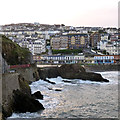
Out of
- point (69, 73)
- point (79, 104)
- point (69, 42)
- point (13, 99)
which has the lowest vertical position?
point (79, 104)

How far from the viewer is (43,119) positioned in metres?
15.9

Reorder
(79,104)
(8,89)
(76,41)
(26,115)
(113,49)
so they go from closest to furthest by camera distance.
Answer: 1. (26,115)
2. (8,89)
3. (79,104)
4. (113,49)
5. (76,41)

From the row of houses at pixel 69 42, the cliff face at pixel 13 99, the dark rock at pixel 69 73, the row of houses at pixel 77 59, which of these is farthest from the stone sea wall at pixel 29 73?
the row of houses at pixel 69 42

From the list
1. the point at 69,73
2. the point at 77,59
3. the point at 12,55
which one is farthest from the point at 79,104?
the point at 77,59

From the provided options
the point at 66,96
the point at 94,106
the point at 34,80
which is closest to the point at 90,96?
the point at 66,96

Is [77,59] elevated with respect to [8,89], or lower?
lower

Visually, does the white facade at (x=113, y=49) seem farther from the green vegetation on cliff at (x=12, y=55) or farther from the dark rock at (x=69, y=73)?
the green vegetation on cliff at (x=12, y=55)

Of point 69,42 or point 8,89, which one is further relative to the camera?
point 69,42

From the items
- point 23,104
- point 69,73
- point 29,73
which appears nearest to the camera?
point 23,104

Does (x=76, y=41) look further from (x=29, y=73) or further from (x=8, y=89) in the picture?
(x=8, y=89)

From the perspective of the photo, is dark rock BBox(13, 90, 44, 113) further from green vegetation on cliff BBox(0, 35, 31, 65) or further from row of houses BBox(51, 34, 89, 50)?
row of houses BBox(51, 34, 89, 50)

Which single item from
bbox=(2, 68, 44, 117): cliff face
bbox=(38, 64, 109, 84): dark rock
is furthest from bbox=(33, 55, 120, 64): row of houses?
bbox=(2, 68, 44, 117): cliff face

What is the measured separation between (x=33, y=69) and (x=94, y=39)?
A: 198ft

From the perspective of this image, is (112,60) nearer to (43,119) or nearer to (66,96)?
(66,96)
